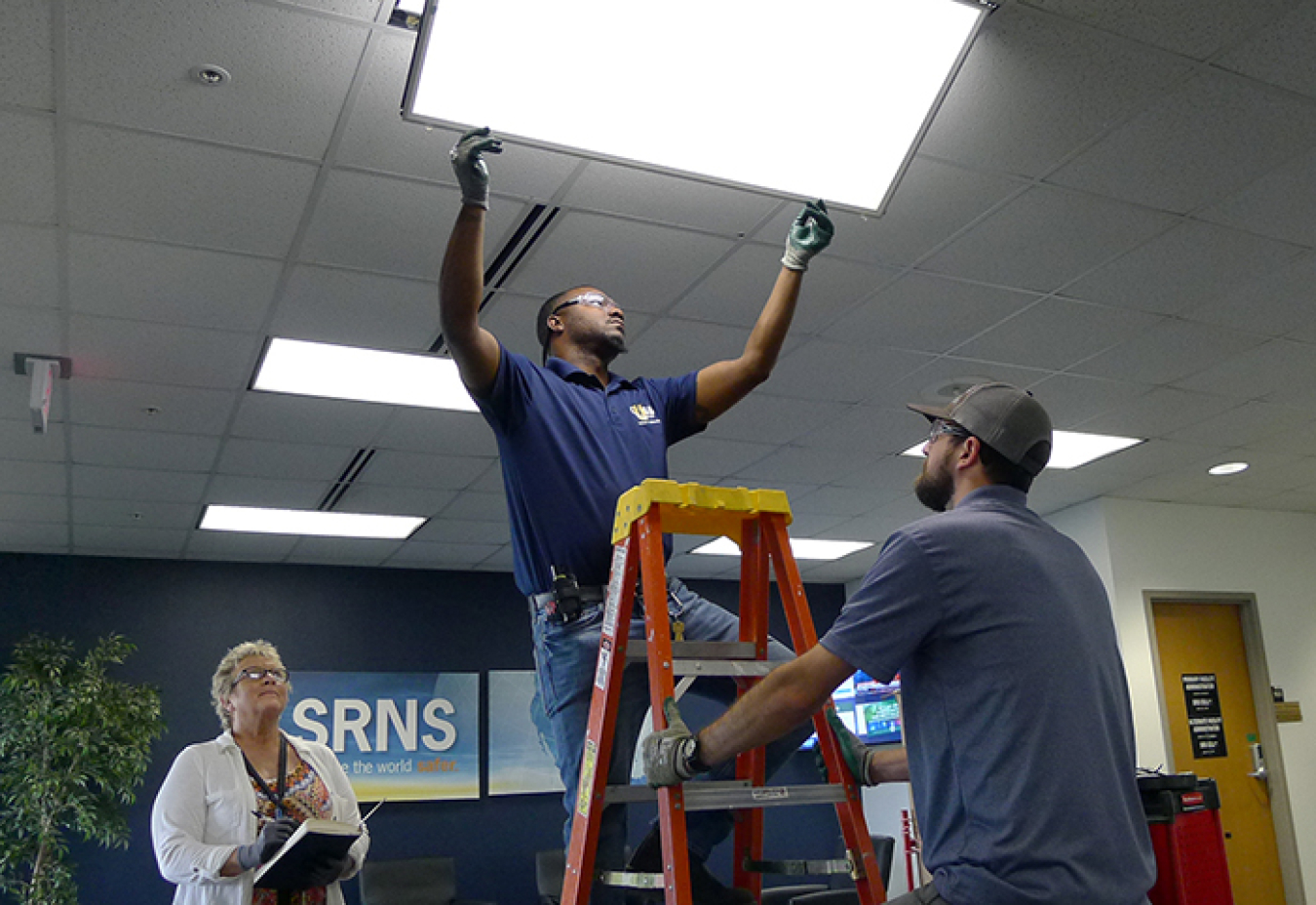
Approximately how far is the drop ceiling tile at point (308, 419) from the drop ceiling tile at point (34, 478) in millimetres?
1196

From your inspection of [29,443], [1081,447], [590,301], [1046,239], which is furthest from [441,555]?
[590,301]

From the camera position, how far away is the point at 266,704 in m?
2.88

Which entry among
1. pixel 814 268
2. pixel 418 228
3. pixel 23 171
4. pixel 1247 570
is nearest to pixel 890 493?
pixel 1247 570

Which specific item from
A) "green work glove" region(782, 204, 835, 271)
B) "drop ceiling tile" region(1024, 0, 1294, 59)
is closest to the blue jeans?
"green work glove" region(782, 204, 835, 271)

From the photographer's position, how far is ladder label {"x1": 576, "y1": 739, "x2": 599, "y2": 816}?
1646mm

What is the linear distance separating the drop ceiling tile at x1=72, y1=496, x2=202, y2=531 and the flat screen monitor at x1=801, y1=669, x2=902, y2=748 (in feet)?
16.2

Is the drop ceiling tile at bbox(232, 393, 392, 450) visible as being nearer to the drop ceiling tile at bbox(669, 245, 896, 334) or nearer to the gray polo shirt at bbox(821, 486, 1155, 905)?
the drop ceiling tile at bbox(669, 245, 896, 334)

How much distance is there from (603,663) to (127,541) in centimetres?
639

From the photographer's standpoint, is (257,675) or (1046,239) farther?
(1046,239)

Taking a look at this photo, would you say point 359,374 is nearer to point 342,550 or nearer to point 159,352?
point 159,352

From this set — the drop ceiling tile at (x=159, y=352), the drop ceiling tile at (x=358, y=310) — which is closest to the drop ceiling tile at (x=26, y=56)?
the drop ceiling tile at (x=358, y=310)

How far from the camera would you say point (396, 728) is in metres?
7.76

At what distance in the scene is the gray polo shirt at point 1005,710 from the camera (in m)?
1.41

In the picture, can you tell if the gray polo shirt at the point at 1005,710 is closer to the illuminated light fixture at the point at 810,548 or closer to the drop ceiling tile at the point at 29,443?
the drop ceiling tile at the point at 29,443
